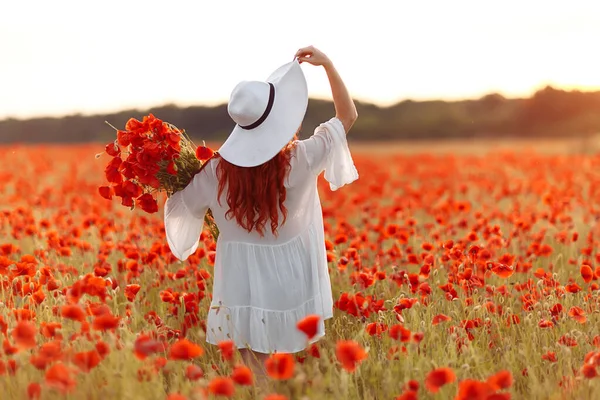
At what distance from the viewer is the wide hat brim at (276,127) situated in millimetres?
3158

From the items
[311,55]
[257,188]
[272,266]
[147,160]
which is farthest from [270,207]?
[311,55]

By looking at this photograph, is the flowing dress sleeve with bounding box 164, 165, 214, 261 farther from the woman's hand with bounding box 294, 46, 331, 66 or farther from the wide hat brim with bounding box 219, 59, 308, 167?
the woman's hand with bounding box 294, 46, 331, 66

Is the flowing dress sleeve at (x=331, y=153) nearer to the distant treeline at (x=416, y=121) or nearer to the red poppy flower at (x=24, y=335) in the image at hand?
the red poppy flower at (x=24, y=335)

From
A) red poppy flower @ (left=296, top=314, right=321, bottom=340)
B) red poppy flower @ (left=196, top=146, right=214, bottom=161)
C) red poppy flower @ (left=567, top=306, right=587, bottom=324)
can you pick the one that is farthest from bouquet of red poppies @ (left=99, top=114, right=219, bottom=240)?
red poppy flower @ (left=567, top=306, right=587, bottom=324)

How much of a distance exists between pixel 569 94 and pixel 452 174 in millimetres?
19904

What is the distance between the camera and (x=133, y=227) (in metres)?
5.79

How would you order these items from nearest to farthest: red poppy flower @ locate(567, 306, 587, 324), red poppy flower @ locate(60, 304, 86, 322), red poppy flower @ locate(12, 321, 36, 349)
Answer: red poppy flower @ locate(12, 321, 36, 349) → red poppy flower @ locate(60, 304, 86, 322) → red poppy flower @ locate(567, 306, 587, 324)

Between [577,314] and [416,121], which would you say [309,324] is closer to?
[577,314]

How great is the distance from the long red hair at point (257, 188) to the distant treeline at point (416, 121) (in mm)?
21489

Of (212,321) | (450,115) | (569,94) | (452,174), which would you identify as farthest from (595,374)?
(450,115)

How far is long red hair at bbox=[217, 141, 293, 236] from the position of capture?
322 cm

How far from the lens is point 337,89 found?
11.5 ft

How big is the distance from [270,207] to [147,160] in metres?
0.65

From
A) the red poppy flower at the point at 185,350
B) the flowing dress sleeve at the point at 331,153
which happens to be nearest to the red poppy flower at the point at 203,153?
the flowing dress sleeve at the point at 331,153
